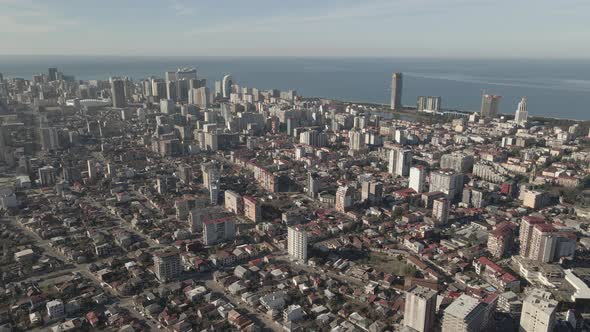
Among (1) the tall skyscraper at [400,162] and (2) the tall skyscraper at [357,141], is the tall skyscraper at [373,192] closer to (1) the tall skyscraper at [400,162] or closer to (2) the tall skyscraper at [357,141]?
(1) the tall skyscraper at [400,162]

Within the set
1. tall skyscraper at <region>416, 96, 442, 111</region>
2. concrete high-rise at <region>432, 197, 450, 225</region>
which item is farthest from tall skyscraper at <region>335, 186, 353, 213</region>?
tall skyscraper at <region>416, 96, 442, 111</region>

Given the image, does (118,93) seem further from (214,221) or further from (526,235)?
(526,235)

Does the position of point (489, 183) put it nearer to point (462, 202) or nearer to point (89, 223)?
point (462, 202)

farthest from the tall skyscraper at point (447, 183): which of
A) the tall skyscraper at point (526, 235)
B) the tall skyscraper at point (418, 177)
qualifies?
the tall skyscraper at point (526, 235)

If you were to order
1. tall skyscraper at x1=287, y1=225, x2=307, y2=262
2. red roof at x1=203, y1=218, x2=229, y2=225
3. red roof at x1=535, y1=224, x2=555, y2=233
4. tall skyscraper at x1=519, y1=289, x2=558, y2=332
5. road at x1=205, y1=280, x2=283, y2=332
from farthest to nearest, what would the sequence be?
red roof at x1=203, y1=218, x2=229, y2=225 → tall skyscraper at x1=287, y1=225, x2=307, y2=262 → red roof at x1=535, y1=224, x2=555, y2=233 → road at x1=205, y1=280, x2=283, y2=332 → tall skyscraper at x1=519, y1=289, x2=558, y2=332

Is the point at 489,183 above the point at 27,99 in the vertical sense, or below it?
below

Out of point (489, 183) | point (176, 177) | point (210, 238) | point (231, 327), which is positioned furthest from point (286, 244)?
point (489, 183)

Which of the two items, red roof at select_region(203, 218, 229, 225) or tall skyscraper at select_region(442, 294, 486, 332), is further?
red roof at select_region(203, 218, 229, 225)

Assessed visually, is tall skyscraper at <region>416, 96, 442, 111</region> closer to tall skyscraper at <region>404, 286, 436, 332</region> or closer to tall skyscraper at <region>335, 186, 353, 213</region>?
tall skyscraper at <region>335, 186, 353, 213</region>
